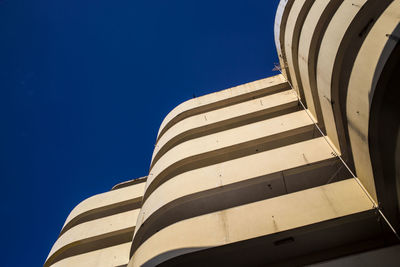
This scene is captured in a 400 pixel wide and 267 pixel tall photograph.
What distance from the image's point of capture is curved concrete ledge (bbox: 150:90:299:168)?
37.0 feet

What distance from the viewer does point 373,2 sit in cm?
521

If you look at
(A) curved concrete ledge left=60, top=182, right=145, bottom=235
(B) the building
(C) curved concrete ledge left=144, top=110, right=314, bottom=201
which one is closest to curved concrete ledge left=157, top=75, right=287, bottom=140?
(B) the building

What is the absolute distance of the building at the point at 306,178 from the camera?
5230 millimetres

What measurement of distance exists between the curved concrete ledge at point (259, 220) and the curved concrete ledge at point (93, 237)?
4.07 m

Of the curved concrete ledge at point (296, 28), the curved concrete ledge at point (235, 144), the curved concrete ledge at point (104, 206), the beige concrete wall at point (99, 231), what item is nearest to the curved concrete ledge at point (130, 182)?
the beige concrete wall at point (99, 231)

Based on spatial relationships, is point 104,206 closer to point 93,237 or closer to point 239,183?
point 93,237

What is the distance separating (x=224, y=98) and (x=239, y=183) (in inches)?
259

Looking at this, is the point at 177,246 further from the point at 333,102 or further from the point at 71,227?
the point at 71,227

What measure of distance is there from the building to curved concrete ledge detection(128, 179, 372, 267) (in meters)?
0.03

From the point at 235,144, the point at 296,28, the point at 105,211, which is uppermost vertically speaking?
the point at 296,28

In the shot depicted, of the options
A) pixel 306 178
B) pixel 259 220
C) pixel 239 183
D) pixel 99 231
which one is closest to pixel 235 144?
pixel 239 183

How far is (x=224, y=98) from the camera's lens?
13.3 metres

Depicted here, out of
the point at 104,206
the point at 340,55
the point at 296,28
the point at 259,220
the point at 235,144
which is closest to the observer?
the point at 340,55

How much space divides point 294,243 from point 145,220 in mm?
4592
